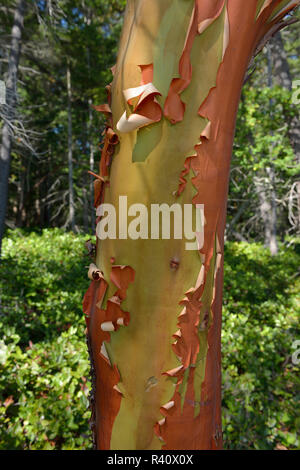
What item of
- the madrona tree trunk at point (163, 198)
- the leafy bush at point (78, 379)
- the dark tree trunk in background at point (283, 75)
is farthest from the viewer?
the dark tree trunk in background at point (283, 75)

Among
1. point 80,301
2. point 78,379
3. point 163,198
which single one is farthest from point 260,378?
point 80,301

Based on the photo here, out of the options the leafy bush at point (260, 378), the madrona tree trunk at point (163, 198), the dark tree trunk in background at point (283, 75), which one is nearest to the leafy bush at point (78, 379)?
the leafy bush at point (260, 378)

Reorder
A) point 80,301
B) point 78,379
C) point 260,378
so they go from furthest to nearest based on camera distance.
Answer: point 80,301 → point 260,378 → point 78,379

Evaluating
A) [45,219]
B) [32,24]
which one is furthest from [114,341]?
[45,219]

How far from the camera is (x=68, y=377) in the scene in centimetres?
249

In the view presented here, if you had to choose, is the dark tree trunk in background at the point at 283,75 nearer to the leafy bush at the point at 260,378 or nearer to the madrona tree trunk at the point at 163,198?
the leafy bush at the point at 260,378

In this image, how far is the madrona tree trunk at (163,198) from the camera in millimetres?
774

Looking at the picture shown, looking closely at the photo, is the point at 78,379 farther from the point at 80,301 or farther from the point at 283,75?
the point at 283,75

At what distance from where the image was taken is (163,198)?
2.60 feet

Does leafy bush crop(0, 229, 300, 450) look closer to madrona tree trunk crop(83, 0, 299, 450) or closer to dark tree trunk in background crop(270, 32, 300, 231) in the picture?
madrona tree trunk crop(83, 0, 299, 450)

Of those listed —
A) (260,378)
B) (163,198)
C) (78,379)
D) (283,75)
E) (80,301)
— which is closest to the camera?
(163,198)

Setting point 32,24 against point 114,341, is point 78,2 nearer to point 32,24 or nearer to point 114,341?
point 32,24

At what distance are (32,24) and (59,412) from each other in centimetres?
1398

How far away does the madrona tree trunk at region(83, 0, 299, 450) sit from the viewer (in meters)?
0.77
